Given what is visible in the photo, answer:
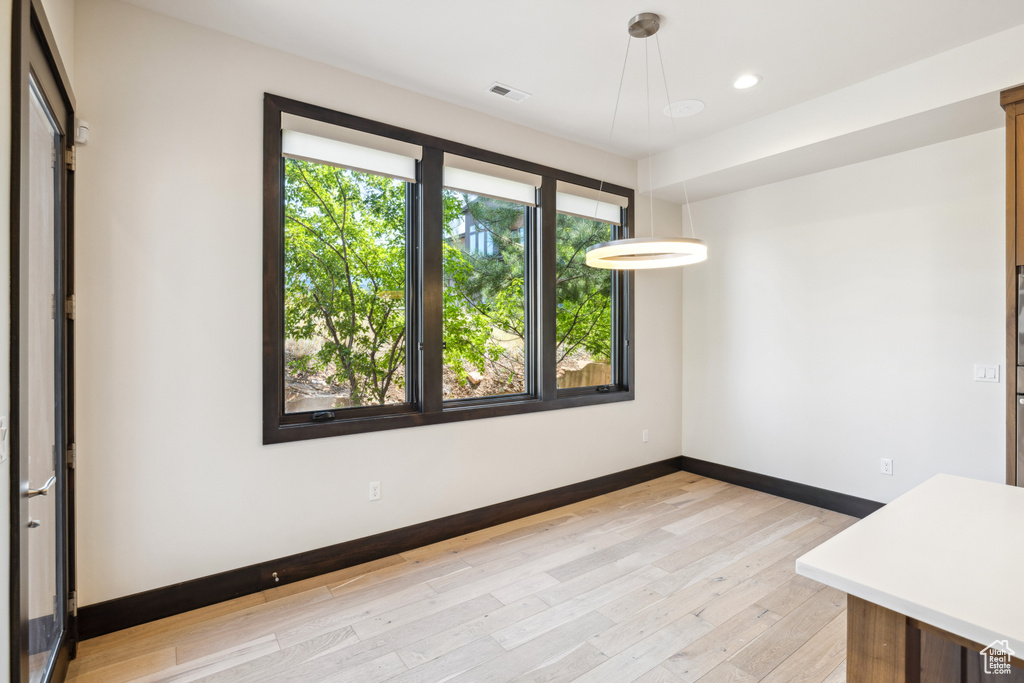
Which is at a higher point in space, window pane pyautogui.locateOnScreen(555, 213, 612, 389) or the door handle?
window pane pyautogui.locateOnScreen(555, 213, 612, 389)

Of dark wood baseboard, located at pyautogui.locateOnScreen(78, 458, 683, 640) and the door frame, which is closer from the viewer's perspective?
the door frame

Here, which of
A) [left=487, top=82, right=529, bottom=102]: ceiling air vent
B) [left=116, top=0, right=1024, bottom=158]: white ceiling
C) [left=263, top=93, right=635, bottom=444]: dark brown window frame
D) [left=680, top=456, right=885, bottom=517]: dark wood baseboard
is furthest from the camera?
[left=680, top=456, right=885, bottom=517]: dark wood baseboard

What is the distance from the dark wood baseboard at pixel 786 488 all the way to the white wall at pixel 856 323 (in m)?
0.06

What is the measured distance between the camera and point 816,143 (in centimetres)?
322

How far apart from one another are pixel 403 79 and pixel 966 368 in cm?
380

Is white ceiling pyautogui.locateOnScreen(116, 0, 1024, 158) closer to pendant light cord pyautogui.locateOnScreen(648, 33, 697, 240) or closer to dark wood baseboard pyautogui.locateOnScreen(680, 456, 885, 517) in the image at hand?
pendant light cord pyautogui.locateOnScreen(648, 33, 697, 240)

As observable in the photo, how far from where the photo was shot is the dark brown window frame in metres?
2.60

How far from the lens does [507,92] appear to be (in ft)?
10.3

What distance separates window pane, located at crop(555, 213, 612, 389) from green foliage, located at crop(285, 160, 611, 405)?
0.42 ft

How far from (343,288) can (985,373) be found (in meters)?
3.81

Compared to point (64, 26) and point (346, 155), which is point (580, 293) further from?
point (64, 26)

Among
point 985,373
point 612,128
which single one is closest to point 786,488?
point 985,373

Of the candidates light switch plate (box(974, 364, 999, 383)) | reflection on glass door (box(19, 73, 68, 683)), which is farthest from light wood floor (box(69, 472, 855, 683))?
light switch plate (box(974, 364, 999, 383))

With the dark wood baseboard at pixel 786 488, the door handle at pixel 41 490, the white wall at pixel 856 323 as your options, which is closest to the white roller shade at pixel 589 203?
the white wall at pixel 856 323
